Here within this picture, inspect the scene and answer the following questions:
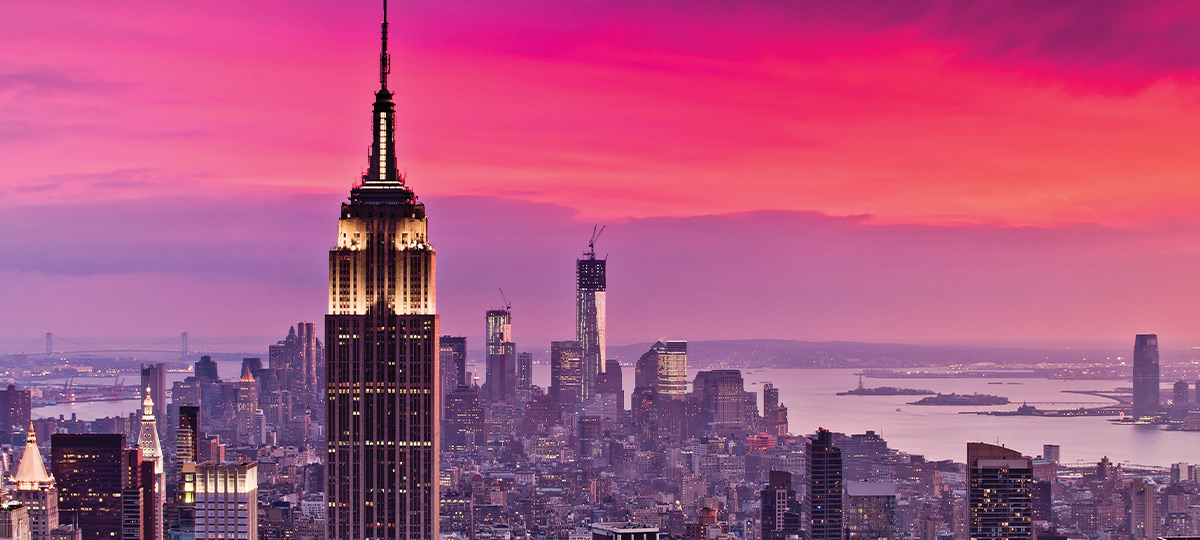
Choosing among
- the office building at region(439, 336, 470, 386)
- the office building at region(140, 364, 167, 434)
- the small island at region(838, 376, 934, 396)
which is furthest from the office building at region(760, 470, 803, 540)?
the office building at region(140, 364, 167, 434)

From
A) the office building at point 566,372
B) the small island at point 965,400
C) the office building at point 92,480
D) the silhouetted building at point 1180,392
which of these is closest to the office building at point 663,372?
the office building at point 566,372

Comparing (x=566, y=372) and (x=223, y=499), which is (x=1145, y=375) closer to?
(x=223, y=499)

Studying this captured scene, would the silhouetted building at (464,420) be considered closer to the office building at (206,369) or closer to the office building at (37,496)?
the office building at (206,369)

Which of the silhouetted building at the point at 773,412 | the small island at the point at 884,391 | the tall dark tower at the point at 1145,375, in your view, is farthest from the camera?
the silhouetted building at the point at 773,412

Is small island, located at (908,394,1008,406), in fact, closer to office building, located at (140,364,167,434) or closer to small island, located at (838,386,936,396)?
small island, located at (838,386,936,396)

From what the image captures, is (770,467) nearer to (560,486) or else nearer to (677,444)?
(560,486)

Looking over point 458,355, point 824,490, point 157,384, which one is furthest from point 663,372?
point 824,490
